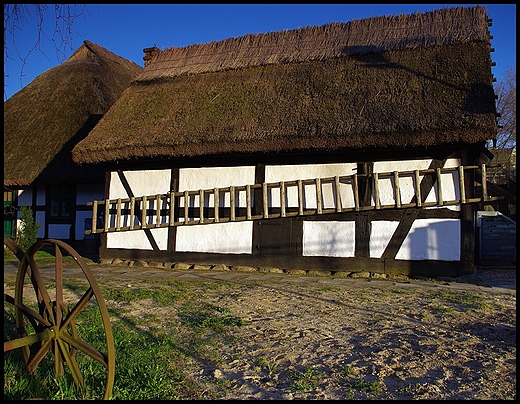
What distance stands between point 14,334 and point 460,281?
6.54 meters

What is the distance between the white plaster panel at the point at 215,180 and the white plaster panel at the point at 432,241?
3127 millimetres

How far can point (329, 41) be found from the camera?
10812 millimetres

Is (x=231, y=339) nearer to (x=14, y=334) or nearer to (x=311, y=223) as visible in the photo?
(x=14, y=334)

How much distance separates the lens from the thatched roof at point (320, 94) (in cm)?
807

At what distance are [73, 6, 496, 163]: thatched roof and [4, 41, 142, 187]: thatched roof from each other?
127 inches

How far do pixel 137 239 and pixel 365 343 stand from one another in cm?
677

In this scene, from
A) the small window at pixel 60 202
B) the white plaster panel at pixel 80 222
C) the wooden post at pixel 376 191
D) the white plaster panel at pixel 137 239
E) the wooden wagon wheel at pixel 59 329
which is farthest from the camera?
the small window at pixel 60 202

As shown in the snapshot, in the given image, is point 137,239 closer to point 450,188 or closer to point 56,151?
point 56,151

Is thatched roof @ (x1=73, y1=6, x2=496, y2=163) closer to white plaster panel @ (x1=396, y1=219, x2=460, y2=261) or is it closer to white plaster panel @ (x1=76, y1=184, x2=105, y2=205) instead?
white plaster panel @ (x1=396, y1=219, x2=460, y2=261)

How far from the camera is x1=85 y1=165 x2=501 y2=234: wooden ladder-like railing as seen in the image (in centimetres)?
772

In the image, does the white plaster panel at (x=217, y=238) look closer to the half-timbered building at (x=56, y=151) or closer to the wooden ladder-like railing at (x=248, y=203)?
the wooden ladder-like railing at (x=248, y=203)

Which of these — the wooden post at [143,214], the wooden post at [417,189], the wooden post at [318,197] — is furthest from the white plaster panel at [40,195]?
the wooden post at [417,189]

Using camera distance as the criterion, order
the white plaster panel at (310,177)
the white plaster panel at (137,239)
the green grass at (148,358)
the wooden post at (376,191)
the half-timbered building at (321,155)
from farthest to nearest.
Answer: the white plaster panel at (137,239), the white plaster panel at (310,177), the half-timbered building at (321,155), the wooden post at (376,191), the green grass at (148,358)

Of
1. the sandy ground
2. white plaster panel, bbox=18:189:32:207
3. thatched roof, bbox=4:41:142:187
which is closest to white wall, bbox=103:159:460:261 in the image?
the sandy ground
